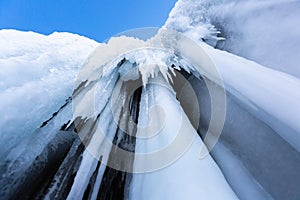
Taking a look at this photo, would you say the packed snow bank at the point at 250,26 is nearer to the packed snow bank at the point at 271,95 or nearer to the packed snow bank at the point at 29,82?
the packed snow bank at the point at 271,95

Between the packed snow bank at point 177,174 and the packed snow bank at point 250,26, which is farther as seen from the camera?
the packed snow bank at point 250,26

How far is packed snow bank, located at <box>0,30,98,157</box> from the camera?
88cm

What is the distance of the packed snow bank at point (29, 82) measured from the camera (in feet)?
2.88

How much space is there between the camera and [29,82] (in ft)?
3.59

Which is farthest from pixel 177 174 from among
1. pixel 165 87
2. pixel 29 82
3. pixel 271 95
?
pixel 165 87

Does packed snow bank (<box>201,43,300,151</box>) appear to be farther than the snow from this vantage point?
No

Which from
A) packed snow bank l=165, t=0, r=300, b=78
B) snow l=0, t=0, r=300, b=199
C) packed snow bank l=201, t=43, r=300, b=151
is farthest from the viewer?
packed snow bank l=165, t=0, r=300, b=78

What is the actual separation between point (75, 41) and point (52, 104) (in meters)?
1.27

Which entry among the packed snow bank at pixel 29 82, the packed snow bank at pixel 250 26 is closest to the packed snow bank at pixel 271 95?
the packed snow bank at pixel 250 26

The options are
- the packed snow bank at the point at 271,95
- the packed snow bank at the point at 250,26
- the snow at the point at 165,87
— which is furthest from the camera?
the packed snow bank at the point at 250,26

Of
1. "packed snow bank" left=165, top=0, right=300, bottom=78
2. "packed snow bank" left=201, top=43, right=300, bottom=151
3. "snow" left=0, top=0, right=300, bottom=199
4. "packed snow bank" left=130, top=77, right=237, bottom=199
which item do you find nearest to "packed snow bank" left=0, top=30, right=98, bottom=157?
"snow" left=0, top=0, right=300, bottom=199

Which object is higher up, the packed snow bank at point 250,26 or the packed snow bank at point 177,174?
the packed snow bank at point 250,26

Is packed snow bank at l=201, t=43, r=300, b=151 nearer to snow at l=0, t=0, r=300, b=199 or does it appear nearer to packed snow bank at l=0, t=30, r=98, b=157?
snow at l=0, t=0, r=300, b=199

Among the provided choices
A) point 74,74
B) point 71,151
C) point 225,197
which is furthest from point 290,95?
point 74,74
